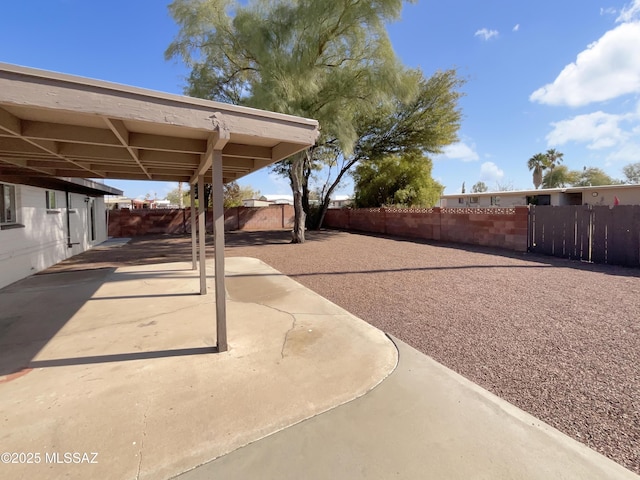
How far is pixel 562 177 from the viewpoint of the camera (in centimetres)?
4312

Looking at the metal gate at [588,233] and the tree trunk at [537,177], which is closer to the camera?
the metal gate at [588,233]

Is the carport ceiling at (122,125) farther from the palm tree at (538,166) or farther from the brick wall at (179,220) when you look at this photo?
the palm tree at (538,166)

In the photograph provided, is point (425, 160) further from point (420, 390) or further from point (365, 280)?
point (420, 390)

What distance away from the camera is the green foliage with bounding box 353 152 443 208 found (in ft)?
70.4

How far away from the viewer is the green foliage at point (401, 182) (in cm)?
2147

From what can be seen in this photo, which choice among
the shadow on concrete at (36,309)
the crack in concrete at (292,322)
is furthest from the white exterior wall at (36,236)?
the crack in concrete at (292,322)

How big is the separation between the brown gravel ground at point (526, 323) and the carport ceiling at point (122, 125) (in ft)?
8.87

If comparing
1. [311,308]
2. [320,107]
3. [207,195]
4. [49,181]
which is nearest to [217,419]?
[311,308]

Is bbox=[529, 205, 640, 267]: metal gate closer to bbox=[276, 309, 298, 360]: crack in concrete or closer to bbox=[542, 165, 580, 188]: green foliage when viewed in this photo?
bbox=[276, 309, 298, 360]: crack in concrete

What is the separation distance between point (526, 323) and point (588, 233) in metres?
6.25

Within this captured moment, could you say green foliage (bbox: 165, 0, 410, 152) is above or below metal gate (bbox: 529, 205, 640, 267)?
above

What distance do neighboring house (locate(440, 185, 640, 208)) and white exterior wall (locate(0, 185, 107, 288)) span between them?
77.7 feet

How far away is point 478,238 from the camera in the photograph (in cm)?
1202

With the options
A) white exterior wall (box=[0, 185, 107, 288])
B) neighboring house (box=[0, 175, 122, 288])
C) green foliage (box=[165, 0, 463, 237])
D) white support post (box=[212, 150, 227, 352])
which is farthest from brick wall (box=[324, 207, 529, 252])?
white exterior wall (box=[0, 185, 107, 288])
